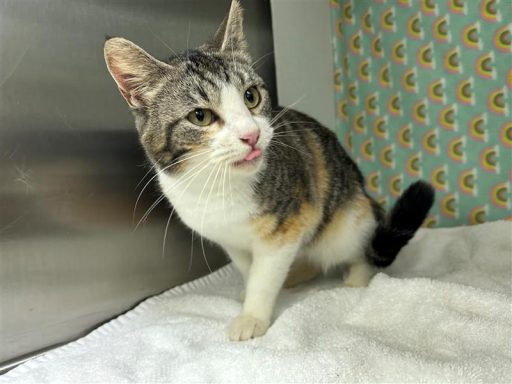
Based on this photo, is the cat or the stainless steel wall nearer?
the cat

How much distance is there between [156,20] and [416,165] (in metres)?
1.18

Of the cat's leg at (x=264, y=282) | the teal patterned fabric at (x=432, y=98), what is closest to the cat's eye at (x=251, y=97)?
the cat's leg at (x=264, y=282)

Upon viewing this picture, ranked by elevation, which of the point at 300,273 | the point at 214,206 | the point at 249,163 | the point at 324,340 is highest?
the point at 249,163

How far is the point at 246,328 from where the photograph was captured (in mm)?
1242

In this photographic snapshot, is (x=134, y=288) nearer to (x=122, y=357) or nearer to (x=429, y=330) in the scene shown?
(x=122, y=357)

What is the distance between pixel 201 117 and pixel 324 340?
0.62m

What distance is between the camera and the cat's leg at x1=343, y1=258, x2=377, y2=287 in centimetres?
155

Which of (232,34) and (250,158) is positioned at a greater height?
(232,34)

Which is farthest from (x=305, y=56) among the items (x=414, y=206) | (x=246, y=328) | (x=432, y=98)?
(x=246, y=328)

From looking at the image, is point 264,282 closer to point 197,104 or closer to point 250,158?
point 250,158

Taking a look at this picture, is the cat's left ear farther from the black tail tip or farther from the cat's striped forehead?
the black tail tip

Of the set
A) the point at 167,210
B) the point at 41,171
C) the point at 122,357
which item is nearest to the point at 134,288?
the point at 167,210

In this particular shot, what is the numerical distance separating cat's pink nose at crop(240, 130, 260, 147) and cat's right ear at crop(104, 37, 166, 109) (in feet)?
1.03

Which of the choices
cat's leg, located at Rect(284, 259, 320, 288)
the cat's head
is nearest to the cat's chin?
the cat's head
